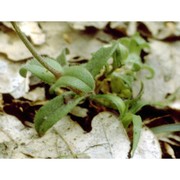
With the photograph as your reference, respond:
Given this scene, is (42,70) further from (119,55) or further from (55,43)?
(55,43)

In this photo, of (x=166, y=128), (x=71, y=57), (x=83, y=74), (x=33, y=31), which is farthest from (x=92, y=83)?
(x=33, y=31)

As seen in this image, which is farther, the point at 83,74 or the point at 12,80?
the point at 12,80

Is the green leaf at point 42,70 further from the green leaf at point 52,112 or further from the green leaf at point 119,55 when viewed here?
Result: the green leaf at point 119,55

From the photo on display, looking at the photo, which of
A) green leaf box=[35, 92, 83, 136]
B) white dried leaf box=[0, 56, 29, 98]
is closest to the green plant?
green leaf box=[35, 92, 83, 136]

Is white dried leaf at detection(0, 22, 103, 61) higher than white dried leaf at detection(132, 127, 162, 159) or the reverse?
higher

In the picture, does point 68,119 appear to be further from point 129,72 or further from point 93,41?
point 93,41

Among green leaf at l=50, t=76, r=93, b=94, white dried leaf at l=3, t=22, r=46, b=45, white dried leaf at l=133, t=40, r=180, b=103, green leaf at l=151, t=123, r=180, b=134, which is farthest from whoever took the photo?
white dried leaf at l=3, t=22, r=46, b=45

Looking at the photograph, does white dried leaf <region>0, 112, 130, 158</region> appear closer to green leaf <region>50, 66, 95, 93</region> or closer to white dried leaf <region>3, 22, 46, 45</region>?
green leaf <region>50, 66, 95, 93</region>
